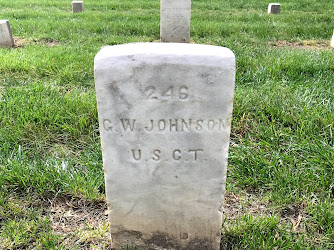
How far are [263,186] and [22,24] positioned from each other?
654 cm

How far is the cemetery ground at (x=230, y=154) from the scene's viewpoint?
1856 millimetres

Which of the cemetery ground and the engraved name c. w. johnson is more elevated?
the engraved name c. w. johnson

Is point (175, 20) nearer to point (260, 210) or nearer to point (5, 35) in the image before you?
point (5, 35)

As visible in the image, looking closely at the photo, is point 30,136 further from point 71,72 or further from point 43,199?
point 71,72

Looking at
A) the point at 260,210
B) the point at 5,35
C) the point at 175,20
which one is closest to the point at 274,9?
the point at 175,20

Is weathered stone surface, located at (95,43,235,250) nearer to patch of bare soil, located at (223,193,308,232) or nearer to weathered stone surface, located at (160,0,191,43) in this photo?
patch of bare soil, located at (223,193,308,232)

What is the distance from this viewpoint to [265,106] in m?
2.85

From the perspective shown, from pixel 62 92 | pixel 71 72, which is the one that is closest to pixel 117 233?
pixel 62 92

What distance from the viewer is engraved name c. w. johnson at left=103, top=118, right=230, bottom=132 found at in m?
1.45

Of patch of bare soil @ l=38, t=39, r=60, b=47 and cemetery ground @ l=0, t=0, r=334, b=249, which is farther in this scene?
patch of bare soil @ l=38, t=39, r=60, b=47

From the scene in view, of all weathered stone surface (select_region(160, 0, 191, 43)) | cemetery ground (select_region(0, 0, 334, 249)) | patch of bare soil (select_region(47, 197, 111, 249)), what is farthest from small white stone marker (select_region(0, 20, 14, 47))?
patch of bare soil (select_region(47, 197, 111, 249))

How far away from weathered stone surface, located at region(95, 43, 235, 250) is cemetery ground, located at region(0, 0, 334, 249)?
0.98 feet

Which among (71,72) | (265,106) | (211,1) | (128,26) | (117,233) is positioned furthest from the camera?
(211,1)

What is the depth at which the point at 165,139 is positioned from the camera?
4.92 feet
